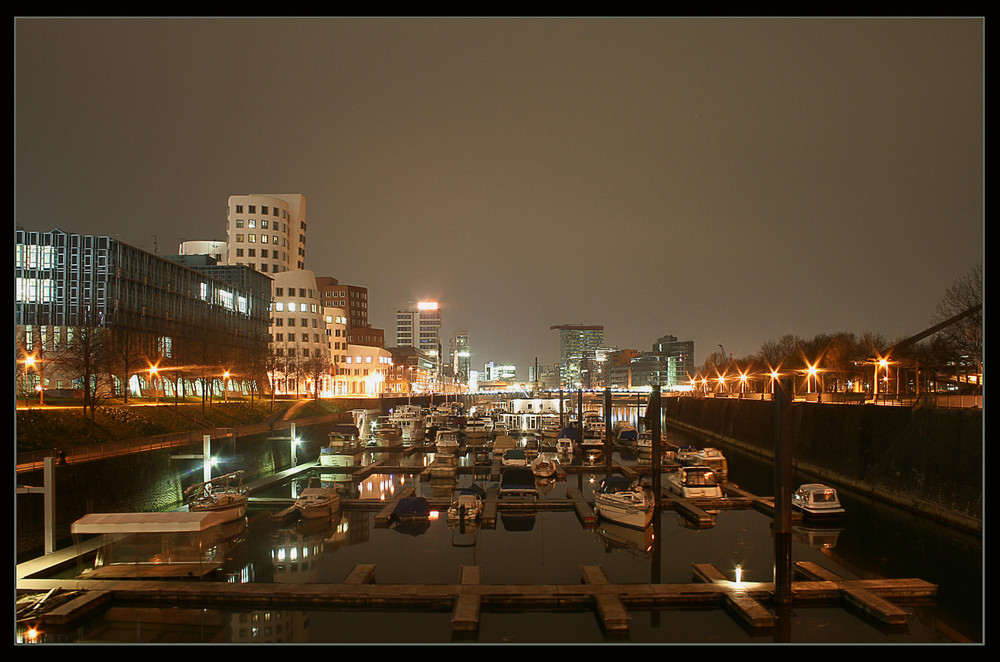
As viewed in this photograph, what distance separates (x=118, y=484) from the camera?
1537 inches

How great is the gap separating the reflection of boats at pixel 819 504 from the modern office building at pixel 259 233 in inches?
5042

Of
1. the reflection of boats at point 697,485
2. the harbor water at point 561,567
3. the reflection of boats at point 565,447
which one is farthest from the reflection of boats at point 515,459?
the reflection of boats at point 697,485

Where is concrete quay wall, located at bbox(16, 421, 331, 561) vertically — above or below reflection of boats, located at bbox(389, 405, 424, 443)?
above

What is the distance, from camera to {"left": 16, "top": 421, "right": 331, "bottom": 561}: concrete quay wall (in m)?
29.9

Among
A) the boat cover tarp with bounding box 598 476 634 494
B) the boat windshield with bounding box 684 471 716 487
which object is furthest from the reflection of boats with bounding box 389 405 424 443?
the boat cover tarp with bounding box 598 476 634 494

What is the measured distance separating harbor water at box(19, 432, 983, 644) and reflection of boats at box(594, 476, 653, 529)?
0.54m

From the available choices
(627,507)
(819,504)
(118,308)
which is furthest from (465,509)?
(118,308)

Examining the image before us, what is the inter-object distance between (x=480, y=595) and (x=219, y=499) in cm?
1911

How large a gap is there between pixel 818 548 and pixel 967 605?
7883 mm

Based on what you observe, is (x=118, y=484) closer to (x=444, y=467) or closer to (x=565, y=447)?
(x=444, y=467)

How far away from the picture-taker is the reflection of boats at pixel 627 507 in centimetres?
3300

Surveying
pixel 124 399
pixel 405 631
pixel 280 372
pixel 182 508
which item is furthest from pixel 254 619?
pixel 280 372

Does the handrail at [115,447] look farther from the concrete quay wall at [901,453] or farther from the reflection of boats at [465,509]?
the concrete quay wall at [901,453]

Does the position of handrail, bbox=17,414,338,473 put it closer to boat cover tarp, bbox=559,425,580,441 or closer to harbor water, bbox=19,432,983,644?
harbor water, bbox=19,432,983,644
